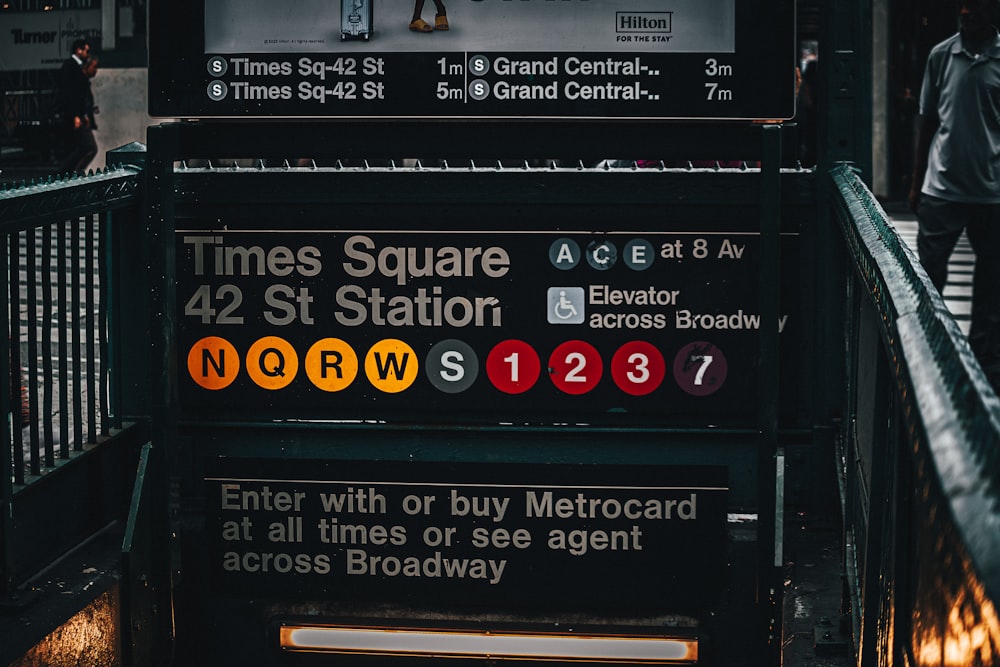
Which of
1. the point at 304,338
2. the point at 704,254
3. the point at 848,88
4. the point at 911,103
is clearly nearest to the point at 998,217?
the point at 848,88

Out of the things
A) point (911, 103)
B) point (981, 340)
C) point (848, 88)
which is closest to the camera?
point (848, 88)

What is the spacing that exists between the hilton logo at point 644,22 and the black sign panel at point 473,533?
1.11 m

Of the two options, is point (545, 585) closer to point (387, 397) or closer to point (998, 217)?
point (387, 397)

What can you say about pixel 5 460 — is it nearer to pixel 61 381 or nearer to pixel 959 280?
pixel 61 381

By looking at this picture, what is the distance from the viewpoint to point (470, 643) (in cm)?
414

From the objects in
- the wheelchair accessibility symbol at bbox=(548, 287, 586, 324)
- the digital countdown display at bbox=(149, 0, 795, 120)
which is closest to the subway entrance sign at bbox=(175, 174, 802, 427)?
the wheelchair accessibility symbol at bbox=(548, 287, 586, 324)

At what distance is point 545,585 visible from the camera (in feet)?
13.4

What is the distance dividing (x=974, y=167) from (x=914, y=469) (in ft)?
18.3

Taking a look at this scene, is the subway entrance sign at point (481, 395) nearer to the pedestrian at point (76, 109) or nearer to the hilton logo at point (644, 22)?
the hilton logo at point (644, 22)

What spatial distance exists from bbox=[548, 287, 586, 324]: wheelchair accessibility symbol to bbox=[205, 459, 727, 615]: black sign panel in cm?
38

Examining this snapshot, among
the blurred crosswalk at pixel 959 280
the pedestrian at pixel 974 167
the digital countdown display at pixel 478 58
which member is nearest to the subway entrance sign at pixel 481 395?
the digital countdown display at pixel 478 58

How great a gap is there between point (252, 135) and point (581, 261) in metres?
0.92

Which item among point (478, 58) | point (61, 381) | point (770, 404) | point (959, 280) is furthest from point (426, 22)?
point (959, 280)

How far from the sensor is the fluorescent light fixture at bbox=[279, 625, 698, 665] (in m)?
4.10
